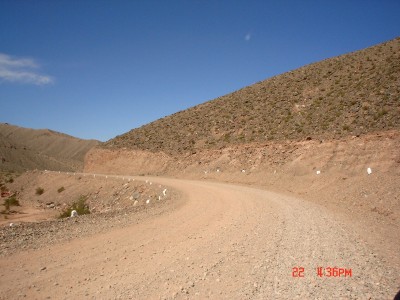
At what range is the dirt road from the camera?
5.90 metres

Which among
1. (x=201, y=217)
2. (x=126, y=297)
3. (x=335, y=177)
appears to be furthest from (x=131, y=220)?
(x=335, y=177)

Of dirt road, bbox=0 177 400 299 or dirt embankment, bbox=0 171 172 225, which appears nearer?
dirt road, bbox=0 177 400 299

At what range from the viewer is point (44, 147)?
150 m

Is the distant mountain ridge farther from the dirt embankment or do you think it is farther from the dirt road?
the dirt road

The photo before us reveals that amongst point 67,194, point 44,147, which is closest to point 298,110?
point 67,194

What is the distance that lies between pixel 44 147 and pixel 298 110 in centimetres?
13855

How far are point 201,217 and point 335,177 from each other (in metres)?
11.1

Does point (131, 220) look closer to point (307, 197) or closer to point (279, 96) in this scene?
point (307, 197)

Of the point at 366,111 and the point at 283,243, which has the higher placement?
the point at 366,111

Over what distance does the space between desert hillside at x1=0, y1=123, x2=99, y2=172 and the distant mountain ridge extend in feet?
152

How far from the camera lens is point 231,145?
37.1 metres

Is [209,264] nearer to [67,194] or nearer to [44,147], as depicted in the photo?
[67,194]

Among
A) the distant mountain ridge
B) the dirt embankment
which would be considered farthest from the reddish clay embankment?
the dirt embankment

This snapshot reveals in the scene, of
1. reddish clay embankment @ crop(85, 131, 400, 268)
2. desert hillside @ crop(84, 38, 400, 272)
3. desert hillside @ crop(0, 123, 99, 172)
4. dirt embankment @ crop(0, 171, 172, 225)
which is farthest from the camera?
desert hillside @ crop(0, 123, 99, 172)
